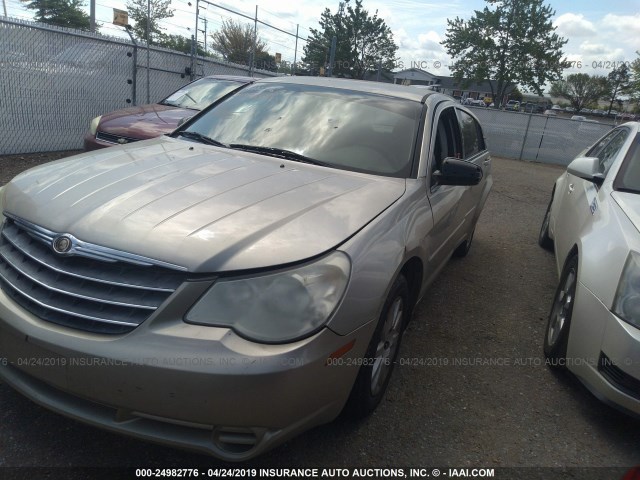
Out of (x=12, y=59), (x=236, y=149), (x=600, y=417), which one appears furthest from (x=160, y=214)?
(x=12, y=59)

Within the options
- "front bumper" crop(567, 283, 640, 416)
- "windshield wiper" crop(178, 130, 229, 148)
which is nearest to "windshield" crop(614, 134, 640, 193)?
"front bumper" crop(567, 283, 640, 416)

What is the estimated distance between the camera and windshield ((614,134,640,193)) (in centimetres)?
332

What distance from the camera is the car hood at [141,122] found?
594 cm

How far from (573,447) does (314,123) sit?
2.27m

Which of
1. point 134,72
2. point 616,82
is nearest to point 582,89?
point 616,82

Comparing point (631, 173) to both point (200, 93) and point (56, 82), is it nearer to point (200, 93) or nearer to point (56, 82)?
point (200, 93)

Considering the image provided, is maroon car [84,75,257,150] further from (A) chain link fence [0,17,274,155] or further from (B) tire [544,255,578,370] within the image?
(B) tire [544,255,578,370]

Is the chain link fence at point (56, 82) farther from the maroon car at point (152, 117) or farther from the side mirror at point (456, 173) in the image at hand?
the side mirror at point (456, 173)

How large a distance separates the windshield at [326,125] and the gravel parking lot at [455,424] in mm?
1270

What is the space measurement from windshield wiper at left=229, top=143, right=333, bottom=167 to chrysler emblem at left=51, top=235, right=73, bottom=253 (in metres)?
1.34

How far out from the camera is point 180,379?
162 cm

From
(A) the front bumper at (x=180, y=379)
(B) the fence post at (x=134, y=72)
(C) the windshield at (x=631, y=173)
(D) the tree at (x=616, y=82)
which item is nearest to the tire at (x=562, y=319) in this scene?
(C) the windshield at (x=631, y=173)

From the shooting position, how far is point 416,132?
305 cm

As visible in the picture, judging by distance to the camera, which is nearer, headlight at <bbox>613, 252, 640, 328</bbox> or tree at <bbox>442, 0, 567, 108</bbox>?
headlight at <bbox>613, 252, 640, 328</bbox>
